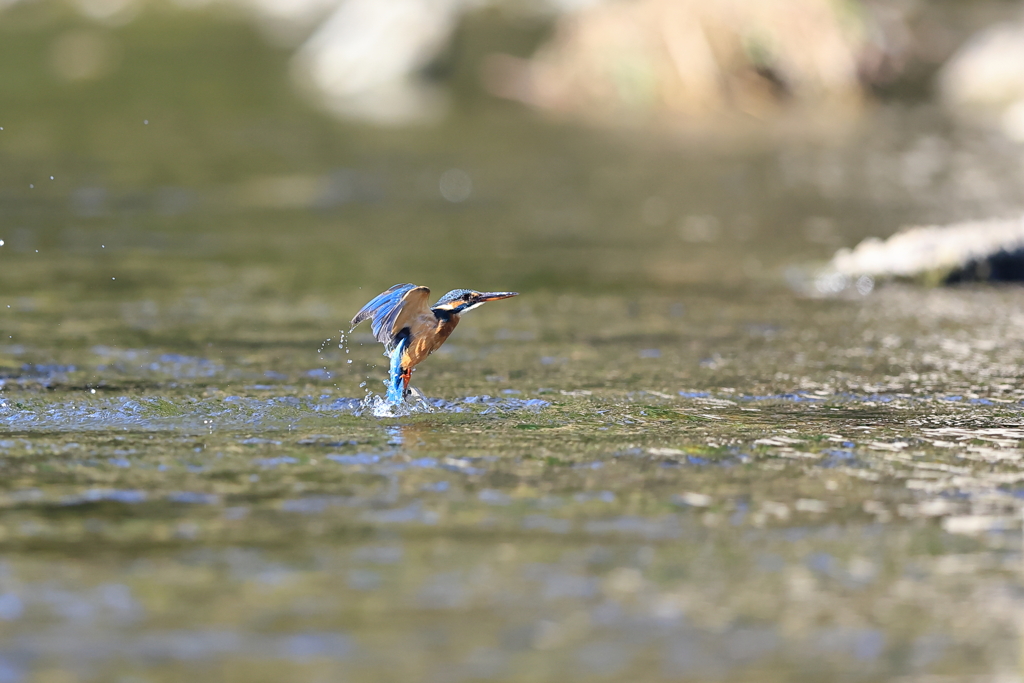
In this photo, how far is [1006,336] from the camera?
845 centimetres

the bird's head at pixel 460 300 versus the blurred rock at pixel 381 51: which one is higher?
the blurred rock at pixel 381 51

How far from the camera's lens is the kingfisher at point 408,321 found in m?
6.49

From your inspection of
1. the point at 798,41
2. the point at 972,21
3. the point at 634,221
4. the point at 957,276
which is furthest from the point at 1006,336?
the point at 972,21

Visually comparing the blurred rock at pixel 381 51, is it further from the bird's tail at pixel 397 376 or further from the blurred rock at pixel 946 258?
the bird's tail at pixel 397 376

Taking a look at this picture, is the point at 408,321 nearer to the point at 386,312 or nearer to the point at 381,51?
the point at 386,312

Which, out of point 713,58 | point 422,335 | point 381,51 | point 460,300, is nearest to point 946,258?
point 460,300

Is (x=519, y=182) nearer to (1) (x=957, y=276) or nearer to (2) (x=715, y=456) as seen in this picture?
(1) (x=957, y=276)

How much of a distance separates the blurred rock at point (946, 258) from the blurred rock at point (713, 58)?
12.3m

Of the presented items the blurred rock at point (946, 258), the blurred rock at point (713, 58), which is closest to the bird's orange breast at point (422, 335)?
the blurred rock at point (946, 258)

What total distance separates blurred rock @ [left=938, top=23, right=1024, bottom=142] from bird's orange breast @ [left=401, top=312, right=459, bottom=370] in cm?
1778

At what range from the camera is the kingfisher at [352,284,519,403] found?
21.3 feet

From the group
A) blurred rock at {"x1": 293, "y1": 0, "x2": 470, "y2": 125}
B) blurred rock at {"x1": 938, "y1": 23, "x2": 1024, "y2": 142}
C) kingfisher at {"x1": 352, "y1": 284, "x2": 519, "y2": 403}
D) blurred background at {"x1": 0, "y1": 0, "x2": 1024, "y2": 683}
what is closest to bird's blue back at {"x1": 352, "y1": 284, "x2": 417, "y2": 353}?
kingfisher at {"x1": 352, "y1": 284, "x2": 519, "y2": 403}

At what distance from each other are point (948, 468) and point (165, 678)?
131 inches

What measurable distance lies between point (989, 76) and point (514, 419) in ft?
64.7
